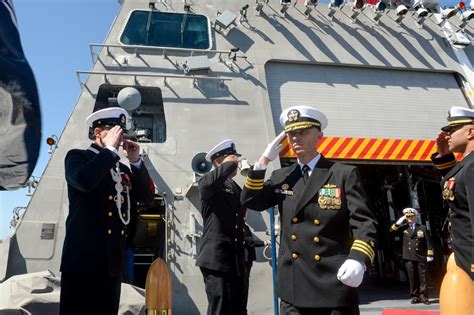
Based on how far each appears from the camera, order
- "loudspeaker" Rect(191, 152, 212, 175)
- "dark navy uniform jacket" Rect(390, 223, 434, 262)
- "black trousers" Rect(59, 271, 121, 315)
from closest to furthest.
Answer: "black trousers" Rect(59, 271, 121, 315) < "loudspeaker" Rect(191, 152, 212, 175) < "dark navy uniform jacket" Rect(390, 223, 434, 262)

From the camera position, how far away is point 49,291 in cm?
431

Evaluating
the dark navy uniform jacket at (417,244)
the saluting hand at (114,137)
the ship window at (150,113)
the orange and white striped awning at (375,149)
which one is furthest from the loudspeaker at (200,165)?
the dark navy uniform jacket at (417,244)

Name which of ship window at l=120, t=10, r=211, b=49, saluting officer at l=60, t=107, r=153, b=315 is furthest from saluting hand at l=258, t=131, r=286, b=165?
ship window at l=120, t=10, r=211, b=49

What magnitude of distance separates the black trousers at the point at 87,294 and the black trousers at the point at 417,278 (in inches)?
226

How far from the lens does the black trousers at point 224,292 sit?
3.26 meters

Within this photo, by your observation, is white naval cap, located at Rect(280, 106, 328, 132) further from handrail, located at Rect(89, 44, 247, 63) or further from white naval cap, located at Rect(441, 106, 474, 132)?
handrail, located at Rect(89, 44, 247, 63)

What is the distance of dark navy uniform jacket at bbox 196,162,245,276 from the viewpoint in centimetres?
340

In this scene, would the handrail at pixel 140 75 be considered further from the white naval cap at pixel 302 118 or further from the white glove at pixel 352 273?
the white glove at pixel 352 273

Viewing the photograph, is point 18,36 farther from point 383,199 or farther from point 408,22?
point 383,199

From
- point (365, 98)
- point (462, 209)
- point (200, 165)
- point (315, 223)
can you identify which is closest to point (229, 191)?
point (315, 223)

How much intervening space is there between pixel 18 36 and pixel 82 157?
1.06 meters

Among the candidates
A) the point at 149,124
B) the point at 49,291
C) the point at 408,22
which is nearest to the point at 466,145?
the point at 49,291

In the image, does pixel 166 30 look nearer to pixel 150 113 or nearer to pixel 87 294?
pixel 150 113

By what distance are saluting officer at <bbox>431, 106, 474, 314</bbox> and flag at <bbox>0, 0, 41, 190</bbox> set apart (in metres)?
2.07
